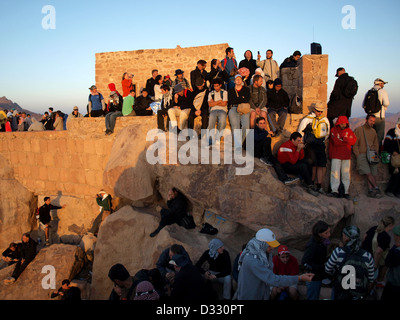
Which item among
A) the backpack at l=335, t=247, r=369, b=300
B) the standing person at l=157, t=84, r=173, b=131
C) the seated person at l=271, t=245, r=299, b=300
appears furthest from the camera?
the standing person at l=157, t=84, r=173, b=131

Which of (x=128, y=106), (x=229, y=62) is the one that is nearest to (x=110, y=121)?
(x=128, y=106)

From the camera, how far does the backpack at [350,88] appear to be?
7.38 metres

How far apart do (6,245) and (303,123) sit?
9.37 m

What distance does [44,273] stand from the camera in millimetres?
7328

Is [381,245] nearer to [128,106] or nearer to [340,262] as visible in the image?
[340,262]

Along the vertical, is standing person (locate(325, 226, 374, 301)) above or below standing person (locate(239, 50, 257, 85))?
below

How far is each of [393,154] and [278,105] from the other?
2.75m

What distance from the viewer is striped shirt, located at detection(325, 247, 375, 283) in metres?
3.67

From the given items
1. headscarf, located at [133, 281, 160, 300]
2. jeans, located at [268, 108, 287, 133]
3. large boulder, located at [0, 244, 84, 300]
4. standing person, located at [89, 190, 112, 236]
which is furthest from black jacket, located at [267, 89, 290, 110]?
large boulder, located at [0, 244, 84, 300]

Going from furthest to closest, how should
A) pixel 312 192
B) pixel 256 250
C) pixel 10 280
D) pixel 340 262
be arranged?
pixel 10 280 < pixel 312 192 < pixel 256 250 < pixel 340 262

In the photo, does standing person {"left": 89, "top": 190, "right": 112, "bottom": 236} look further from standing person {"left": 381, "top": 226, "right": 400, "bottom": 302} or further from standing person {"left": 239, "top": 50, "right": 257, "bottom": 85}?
standing person {"left": 381, "top": 226, "right": 400, "bottom": 302}

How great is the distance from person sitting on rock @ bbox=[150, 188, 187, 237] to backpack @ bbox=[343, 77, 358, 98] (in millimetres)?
4674

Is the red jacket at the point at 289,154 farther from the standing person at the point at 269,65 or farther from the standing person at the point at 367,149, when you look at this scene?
the standing person at the point at 269,65

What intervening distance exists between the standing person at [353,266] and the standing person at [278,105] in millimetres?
3967
